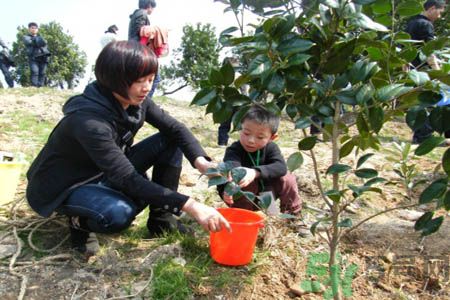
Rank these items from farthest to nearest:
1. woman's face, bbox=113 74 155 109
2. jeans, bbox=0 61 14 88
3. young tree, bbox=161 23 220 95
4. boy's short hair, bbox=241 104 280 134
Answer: young tree, bbox=161 23 220 95
jeans, bbox=0 61 14 88
boy's short hair, bbox=241 104 280 134
woman's face, bbox=113 74 155 109

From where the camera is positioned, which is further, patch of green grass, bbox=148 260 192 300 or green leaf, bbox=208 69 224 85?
patch of green grass, bbox=148 260 192 300

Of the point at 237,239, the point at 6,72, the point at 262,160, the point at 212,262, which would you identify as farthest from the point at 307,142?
the point at 6,72

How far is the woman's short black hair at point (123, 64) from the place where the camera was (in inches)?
65.4

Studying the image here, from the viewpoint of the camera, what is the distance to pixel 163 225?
2.11 m

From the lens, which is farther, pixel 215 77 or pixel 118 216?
pixel 118 216

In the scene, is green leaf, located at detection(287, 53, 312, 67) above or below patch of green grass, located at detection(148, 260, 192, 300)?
above

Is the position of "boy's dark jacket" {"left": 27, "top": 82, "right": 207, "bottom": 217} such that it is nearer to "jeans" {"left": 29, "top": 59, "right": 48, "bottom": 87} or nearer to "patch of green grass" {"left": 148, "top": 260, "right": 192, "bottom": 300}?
"patch of green grass" {"left": 148, "top": 260, "right": 192, "bottom": 300}

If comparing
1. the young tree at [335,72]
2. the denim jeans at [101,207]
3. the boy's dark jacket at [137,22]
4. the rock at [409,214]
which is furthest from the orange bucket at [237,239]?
the boy's dark jacket at [137,22]

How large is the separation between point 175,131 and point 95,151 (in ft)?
1.71

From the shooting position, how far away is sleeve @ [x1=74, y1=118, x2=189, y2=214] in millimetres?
1607

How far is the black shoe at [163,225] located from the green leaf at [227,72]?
1.06m

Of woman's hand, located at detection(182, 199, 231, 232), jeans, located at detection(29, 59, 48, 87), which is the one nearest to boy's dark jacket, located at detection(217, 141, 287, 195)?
woman's hand, located at detection(182, 199, 231, 232)

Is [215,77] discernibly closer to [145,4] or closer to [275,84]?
[275,84]

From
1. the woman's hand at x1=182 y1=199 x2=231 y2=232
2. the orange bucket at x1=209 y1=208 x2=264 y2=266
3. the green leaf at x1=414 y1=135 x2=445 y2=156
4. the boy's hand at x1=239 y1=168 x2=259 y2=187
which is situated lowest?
the orange bucket at x1=209 y1=208 x2=264 y2=266
